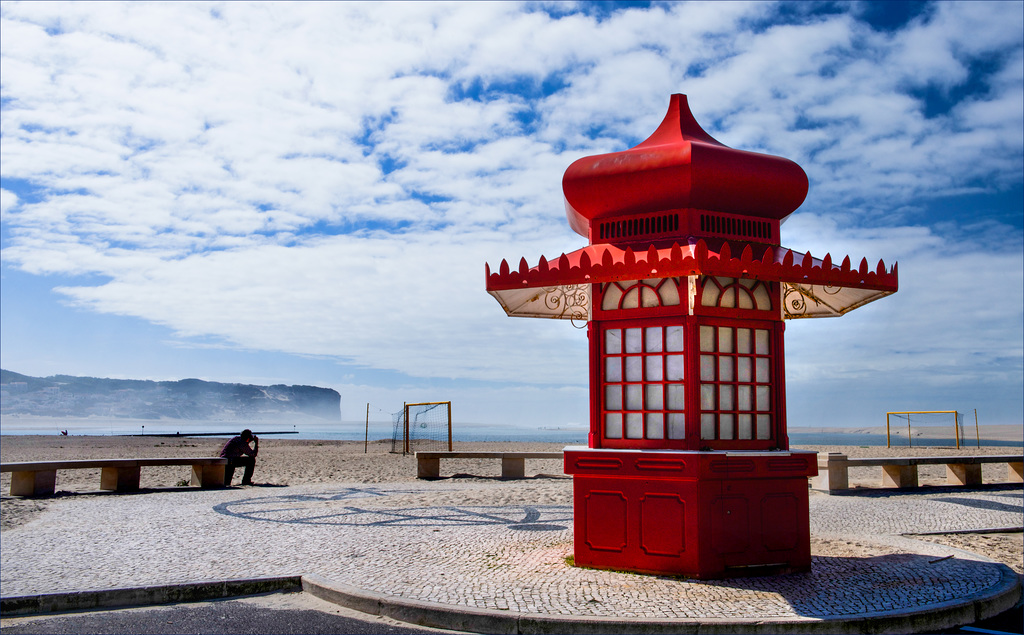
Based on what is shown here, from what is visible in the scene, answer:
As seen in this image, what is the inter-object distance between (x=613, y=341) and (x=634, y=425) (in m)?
0.95

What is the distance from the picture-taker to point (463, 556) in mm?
8500

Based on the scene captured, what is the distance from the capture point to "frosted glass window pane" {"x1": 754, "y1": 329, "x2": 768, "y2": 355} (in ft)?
26.8

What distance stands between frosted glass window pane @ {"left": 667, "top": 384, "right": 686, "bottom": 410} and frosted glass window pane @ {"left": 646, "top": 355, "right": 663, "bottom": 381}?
174 millimetres

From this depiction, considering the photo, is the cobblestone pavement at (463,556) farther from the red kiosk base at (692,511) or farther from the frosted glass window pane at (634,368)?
the frosted glass window pane at (634,368)

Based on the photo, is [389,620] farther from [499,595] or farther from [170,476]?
Answer: [170,476]

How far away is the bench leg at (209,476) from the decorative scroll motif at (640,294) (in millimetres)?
11906

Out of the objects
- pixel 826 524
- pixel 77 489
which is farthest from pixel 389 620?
pixel 77 489

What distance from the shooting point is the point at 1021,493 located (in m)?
15.8

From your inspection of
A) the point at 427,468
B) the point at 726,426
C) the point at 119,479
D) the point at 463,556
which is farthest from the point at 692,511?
the point at 119,479

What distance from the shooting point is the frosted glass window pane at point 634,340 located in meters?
8.00

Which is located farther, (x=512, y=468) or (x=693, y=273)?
(x=512, y=468)

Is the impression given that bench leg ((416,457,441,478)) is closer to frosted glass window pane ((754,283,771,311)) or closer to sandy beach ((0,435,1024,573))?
sandy beach ((0,435,1024,573))

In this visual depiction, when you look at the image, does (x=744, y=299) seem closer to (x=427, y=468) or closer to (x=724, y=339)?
(x=724, y=339)

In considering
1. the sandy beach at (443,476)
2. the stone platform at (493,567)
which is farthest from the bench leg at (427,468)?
the stone platform at (493,567)
